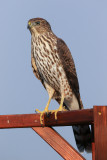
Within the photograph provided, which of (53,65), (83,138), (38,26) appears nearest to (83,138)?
(83,138)

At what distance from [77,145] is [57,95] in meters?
1.22

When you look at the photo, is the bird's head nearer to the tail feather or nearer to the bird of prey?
the bird of prey

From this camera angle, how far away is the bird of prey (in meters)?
5.31

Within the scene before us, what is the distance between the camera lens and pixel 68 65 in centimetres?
547

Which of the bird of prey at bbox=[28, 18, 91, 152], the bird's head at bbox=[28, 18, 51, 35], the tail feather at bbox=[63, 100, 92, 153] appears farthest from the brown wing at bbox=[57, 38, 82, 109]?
the tail feather at bbox=[63, 100, 92, 153]

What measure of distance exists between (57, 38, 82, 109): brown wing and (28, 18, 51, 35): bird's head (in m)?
0.37

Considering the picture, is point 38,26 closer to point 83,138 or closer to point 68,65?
point 68,65

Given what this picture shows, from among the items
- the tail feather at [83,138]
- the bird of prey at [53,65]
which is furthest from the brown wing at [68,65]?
the tail feather at [83,138]

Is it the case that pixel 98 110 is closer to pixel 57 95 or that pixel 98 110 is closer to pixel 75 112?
pixel 75 112

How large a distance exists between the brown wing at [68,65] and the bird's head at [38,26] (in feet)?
1.20

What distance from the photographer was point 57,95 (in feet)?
18.9

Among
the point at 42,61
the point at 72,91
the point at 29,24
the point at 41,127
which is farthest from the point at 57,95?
the point at 41,127

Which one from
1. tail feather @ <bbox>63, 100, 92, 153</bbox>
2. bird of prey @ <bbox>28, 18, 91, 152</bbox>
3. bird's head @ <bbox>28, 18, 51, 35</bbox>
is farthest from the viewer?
bird's head @ <bbox>28, 18, 51, 35</bbox>

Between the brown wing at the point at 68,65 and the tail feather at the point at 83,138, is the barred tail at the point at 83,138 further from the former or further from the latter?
the brown wing at the point at 68,65
